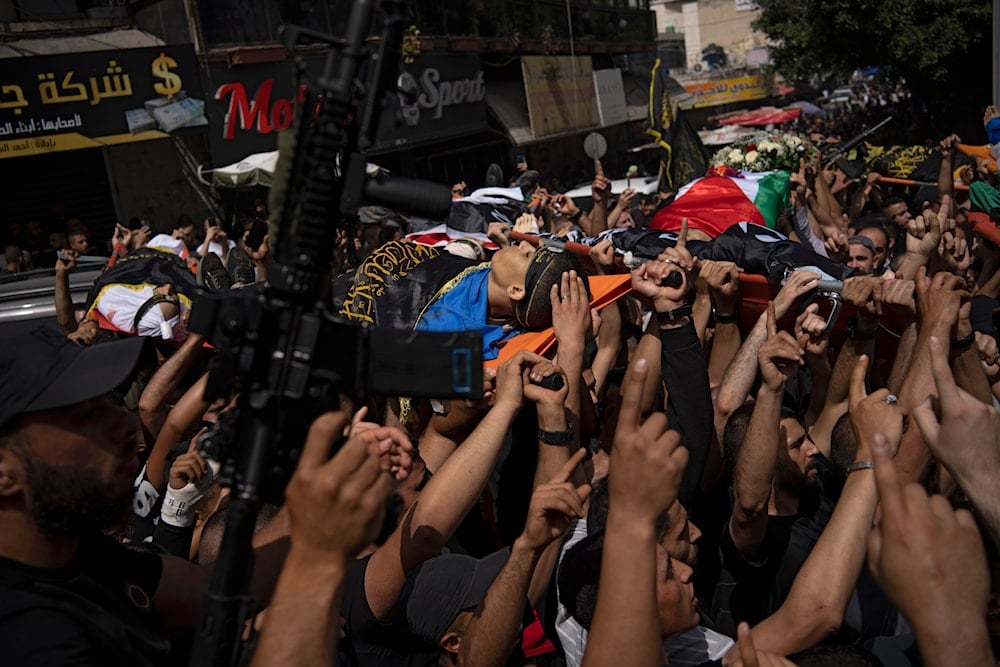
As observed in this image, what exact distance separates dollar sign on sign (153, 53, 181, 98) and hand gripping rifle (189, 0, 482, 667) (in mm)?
12491

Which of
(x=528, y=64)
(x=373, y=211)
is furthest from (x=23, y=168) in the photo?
(x=528, y=64)

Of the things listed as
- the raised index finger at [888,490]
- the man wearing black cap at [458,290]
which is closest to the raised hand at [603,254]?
the man wearing black cap at [458,290]

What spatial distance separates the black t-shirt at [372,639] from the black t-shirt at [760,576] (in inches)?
41.9

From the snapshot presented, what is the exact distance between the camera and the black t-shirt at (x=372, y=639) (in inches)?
99.2

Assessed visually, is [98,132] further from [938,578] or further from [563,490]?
[938,578]

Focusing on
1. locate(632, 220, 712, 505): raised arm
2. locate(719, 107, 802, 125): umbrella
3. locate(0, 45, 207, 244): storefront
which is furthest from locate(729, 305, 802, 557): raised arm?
locate(719, 107, 802, 125): umbrella

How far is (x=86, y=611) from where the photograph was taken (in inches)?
69.4

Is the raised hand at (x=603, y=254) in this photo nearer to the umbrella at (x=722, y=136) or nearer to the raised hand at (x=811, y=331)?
the raised hand at (x=811, y=331)

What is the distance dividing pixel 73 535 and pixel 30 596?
0.17 m

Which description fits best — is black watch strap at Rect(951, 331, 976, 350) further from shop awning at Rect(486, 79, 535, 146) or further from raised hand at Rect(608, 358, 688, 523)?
shop awning at Rect(486, 79, 535, 146)

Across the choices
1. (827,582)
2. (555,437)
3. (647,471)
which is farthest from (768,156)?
(647,471)

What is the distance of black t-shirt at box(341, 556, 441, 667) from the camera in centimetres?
252

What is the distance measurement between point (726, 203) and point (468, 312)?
2.96 metres

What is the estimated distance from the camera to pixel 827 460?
3584 mm
